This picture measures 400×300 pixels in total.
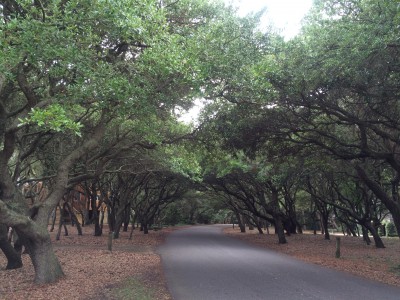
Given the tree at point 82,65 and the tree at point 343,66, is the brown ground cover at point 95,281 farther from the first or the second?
the tree at point 343,66

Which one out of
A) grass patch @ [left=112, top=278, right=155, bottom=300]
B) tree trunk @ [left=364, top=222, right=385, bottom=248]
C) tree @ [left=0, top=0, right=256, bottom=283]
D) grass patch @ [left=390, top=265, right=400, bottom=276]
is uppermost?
tree @ [left=0, top=0, right=256, bottom=283]

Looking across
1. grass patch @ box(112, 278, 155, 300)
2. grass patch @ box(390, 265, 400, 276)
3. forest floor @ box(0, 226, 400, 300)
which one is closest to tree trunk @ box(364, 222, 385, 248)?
forest floor @ box(0, 226, 400, 300)

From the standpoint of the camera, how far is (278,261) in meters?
15.8

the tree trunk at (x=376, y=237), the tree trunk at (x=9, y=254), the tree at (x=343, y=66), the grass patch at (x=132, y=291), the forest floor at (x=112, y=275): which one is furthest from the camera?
the tree trunk at (x=376, y=237)

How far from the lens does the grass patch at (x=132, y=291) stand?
874 centimetres

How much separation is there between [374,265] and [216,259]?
6.08m

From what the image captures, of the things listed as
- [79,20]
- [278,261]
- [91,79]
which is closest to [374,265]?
[278,261]

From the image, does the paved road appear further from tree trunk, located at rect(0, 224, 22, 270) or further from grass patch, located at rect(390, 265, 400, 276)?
tree trunk, located at rect(0, 224, 22, 270)

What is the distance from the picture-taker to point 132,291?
9.37m

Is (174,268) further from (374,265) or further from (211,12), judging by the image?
(211,12)

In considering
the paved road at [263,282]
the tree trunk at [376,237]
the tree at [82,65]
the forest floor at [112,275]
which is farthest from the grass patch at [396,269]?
the tree at [82,65]

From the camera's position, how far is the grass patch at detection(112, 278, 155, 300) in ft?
28.7

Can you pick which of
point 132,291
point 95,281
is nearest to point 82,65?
point 132,291

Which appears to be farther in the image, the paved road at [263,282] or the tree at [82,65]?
the paved road at [263,282]
